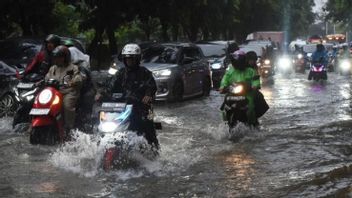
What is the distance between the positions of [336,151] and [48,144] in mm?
4354

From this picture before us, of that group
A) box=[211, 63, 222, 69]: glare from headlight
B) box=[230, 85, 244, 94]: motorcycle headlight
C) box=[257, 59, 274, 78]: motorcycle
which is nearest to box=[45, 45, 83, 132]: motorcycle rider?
box=[230, 85, 244, 94]: motorcycle headlight

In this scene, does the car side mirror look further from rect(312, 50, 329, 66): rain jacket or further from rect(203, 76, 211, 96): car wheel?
rect(312, 50, 329, 66): rain jacket

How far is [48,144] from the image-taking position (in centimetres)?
951

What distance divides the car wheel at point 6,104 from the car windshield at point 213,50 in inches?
480

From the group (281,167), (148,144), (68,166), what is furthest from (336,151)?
(68,166)

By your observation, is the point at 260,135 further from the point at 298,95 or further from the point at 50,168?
the point at 298,95

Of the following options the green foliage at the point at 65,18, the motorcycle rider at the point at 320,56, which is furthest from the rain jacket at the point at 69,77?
the green foliage at the point at 65,18

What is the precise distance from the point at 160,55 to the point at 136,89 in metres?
9.88

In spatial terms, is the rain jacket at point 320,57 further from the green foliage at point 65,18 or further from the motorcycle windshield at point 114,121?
the motorcycle windshield at point 114,121

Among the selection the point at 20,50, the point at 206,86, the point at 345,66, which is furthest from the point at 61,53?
the point at 345,66

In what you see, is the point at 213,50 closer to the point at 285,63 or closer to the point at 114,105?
the point at 285,63

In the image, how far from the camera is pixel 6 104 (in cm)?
1288

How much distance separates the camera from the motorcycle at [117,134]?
753 cm

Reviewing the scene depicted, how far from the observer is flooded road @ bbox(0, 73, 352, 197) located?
7090 mm
